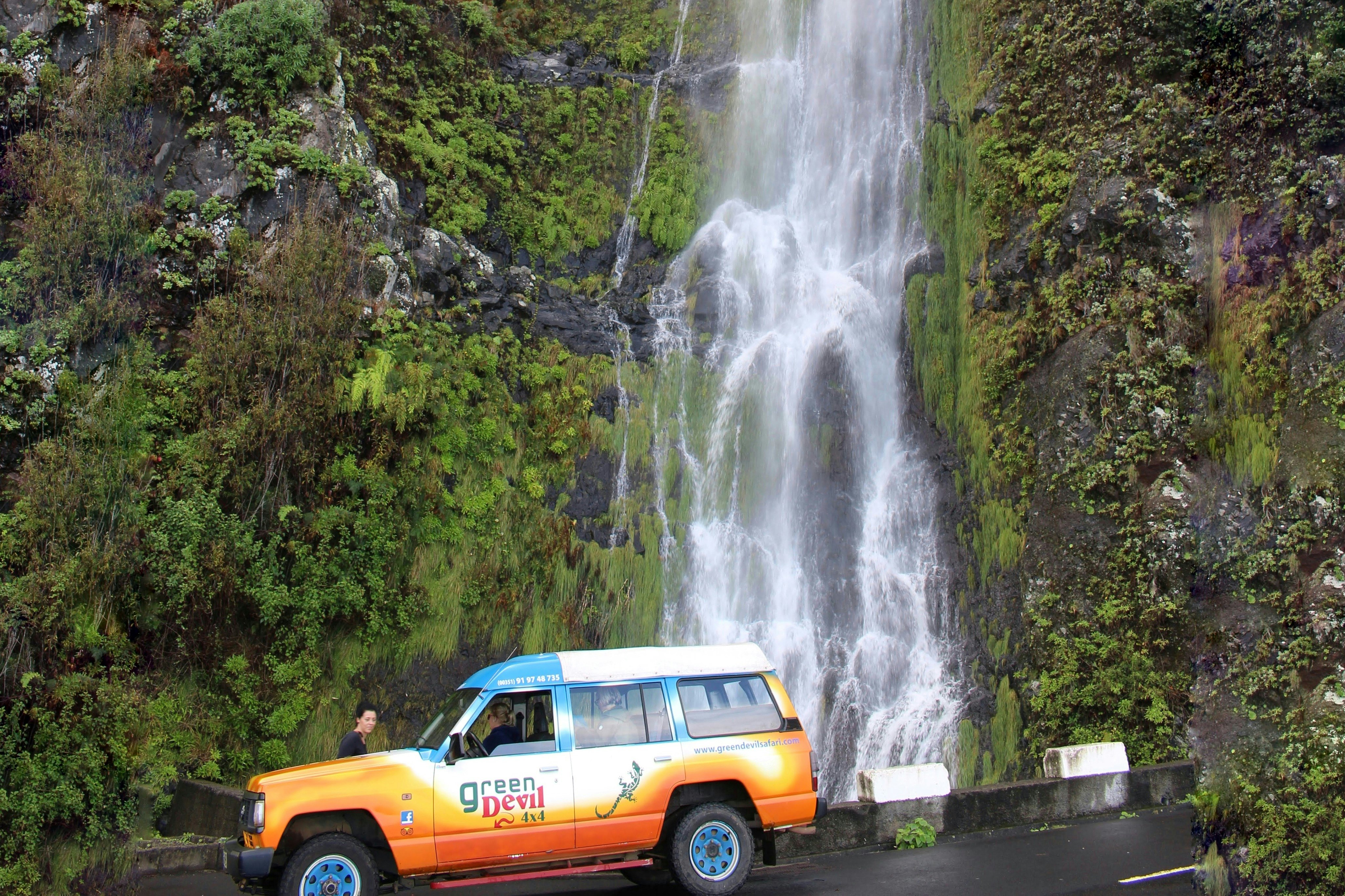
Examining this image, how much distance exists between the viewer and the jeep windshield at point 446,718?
23.4ft

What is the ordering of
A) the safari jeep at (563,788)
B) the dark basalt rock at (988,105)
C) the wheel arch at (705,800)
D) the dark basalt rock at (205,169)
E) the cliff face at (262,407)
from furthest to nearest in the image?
1. the dark basalt rock at (988,105)
2. the dark basalt rock at (205,169)
3. the cliff face at (262,407)
4. the wheel arch at (705,800)
5. the safari jeep at (563,788)

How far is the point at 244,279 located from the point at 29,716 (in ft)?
22.4

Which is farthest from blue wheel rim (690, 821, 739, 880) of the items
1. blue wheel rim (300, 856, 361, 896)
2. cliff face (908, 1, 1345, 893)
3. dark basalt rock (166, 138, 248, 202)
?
dark basalt rock (166, 138, 248, 202)

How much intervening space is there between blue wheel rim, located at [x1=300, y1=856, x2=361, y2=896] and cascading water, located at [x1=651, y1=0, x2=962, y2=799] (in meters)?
9.02

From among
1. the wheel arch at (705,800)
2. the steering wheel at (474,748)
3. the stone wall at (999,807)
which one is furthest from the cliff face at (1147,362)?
the steering wheel at (474,748)

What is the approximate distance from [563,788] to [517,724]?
597 mm

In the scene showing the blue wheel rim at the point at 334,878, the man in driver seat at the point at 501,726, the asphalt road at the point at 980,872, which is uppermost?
the man in driver seat at the point at 501,726

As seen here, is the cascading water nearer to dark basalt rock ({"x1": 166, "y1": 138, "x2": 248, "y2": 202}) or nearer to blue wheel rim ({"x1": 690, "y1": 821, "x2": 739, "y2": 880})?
blue wheel rim ({"x1": 690, "y1": 821, "x2": 739, "y2": 880})

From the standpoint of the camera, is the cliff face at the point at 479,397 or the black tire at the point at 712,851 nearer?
the black tire at the point at 712,851

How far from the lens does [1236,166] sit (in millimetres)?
14773

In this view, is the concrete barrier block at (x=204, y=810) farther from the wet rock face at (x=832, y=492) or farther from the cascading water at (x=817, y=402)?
the wet rock face at (x=832, y=492)

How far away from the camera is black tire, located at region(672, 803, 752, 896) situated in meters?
7.11

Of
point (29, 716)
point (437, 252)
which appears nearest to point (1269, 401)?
point (437, 252)

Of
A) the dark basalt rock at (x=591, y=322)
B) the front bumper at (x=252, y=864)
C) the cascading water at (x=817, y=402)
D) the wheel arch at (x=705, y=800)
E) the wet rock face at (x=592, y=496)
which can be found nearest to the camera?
the front bumper at (x=252, y=864)
